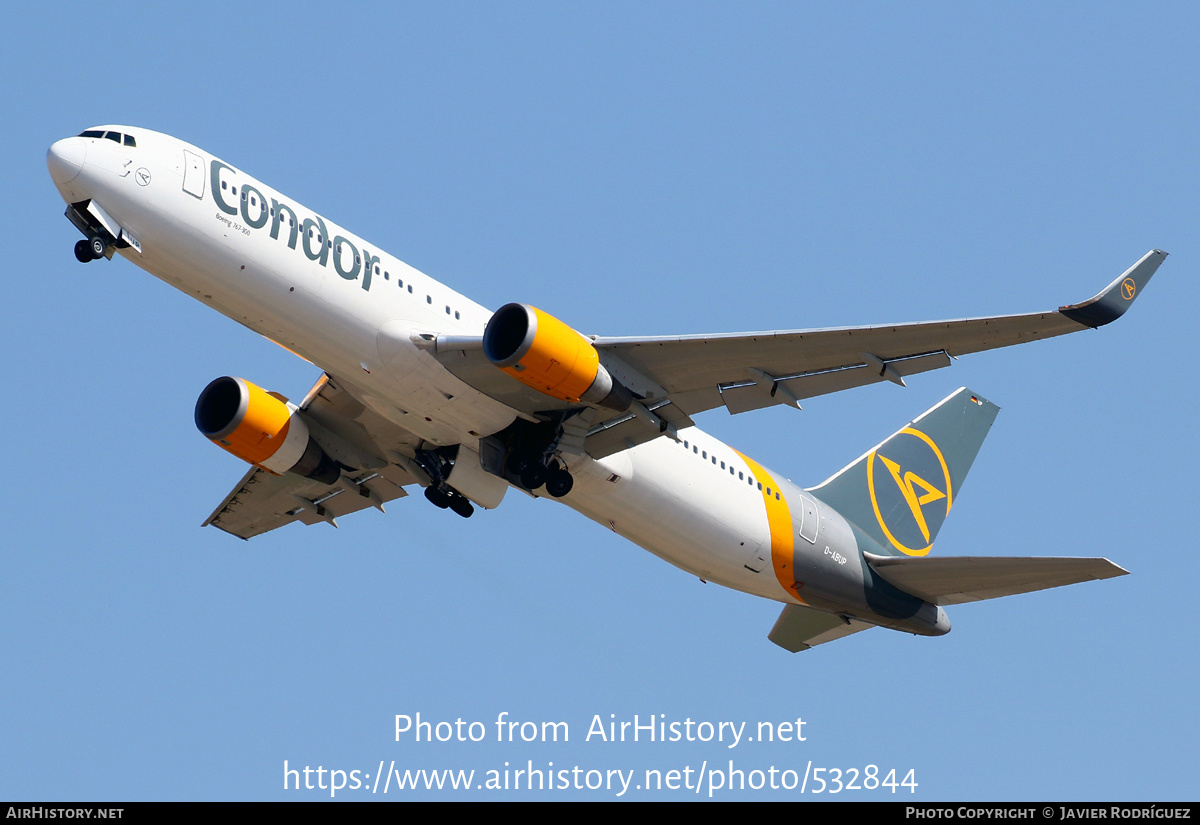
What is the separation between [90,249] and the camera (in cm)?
2303

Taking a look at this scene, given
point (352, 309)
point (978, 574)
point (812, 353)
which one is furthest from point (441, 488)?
point (978, 574)

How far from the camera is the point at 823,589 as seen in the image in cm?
3092

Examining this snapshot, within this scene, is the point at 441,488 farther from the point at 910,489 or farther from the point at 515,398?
the point at 910,489

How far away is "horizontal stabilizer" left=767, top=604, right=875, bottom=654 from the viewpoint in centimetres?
3281

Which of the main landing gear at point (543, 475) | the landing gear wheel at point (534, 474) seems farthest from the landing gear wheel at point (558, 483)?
the landing gear wheel at point (534, 474)

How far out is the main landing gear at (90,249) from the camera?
2303 cm

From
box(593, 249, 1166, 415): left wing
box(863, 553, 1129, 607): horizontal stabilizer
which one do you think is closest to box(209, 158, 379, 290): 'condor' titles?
box(593, 249, 1166, 415): left wing

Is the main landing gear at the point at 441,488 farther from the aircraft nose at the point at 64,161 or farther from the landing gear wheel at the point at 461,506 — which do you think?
the aircraft nose at the point at 64,161

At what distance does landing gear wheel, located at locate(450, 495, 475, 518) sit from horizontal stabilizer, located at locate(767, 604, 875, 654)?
28.0 feet

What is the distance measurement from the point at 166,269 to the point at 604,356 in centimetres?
811

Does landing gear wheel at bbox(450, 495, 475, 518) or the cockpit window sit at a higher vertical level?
the cockpit window

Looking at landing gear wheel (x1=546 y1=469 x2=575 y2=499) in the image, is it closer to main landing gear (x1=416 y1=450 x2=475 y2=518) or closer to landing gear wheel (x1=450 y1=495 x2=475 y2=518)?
main landing gear (x1=416 y1=450 x2=475 y2=518)

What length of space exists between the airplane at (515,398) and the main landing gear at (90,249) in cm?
4

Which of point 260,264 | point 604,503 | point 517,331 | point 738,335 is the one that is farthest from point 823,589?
point 260,264
